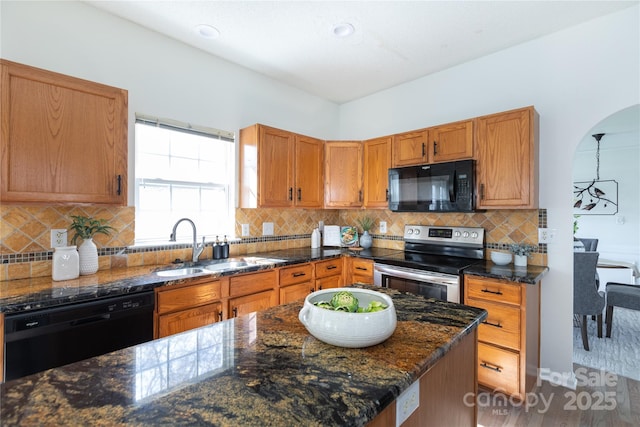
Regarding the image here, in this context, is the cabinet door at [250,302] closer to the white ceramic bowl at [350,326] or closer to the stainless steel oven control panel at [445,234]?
the white ceramic bowl at [350,326]

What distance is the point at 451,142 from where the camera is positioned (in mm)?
2729

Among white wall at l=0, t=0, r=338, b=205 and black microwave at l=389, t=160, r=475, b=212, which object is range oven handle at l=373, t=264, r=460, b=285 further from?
white wall at l=0, t=0, r=338, b=205

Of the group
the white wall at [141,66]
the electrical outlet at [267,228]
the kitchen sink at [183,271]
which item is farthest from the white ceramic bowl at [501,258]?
the white wall at [141,66]

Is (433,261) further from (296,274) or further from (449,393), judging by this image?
(449,393)

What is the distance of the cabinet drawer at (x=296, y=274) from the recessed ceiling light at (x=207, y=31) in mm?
2085

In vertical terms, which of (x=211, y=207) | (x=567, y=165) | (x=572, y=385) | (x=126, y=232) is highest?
(x=567, y=165)

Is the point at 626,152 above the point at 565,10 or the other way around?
the other way around

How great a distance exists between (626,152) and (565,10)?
183 inches

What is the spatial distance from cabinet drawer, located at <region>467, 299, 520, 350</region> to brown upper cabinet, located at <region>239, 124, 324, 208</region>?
6.43ft

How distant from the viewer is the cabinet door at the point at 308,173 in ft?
10.5

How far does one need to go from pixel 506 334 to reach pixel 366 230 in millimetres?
1818

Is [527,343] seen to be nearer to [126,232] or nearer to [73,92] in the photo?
[126,232]

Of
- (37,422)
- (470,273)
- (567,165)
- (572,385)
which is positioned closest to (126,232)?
(37,422)

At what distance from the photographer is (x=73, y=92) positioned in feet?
6.01
